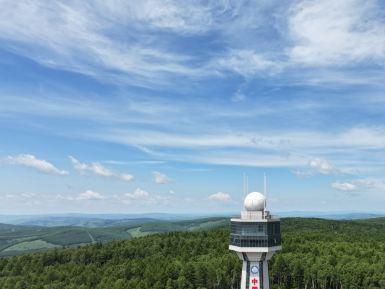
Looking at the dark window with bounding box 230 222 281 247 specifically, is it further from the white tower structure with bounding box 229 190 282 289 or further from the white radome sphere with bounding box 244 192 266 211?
the white radome sphere with bounding box 244 192 266 211

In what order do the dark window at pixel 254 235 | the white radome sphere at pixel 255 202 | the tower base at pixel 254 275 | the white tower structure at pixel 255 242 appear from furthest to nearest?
the white radome sphere at pixel 255 202, the tower base at pixel 254 275, the white tower structure at pixel 255 242, the dark window at pixel 254 235

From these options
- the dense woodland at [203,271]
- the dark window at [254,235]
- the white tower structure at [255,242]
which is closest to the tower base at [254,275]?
the white tower structure at [255,242]

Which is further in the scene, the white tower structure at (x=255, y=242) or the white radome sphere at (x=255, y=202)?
the white radome sphere at (x=255, y=202)

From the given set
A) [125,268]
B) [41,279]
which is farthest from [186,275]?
[41,279]

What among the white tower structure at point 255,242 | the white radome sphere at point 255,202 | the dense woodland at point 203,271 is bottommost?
the dense woodland at point 203,271

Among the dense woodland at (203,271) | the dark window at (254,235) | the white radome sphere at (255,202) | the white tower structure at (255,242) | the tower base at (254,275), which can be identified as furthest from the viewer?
the dense woodland at (203,271)

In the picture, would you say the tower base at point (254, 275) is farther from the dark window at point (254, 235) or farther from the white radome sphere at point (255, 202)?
the white radome sphere at point (255, 202)

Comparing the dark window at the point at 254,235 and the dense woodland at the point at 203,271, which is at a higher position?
the dark window at the point at 254,235

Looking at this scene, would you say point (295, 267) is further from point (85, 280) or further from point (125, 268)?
point (85, 280)
